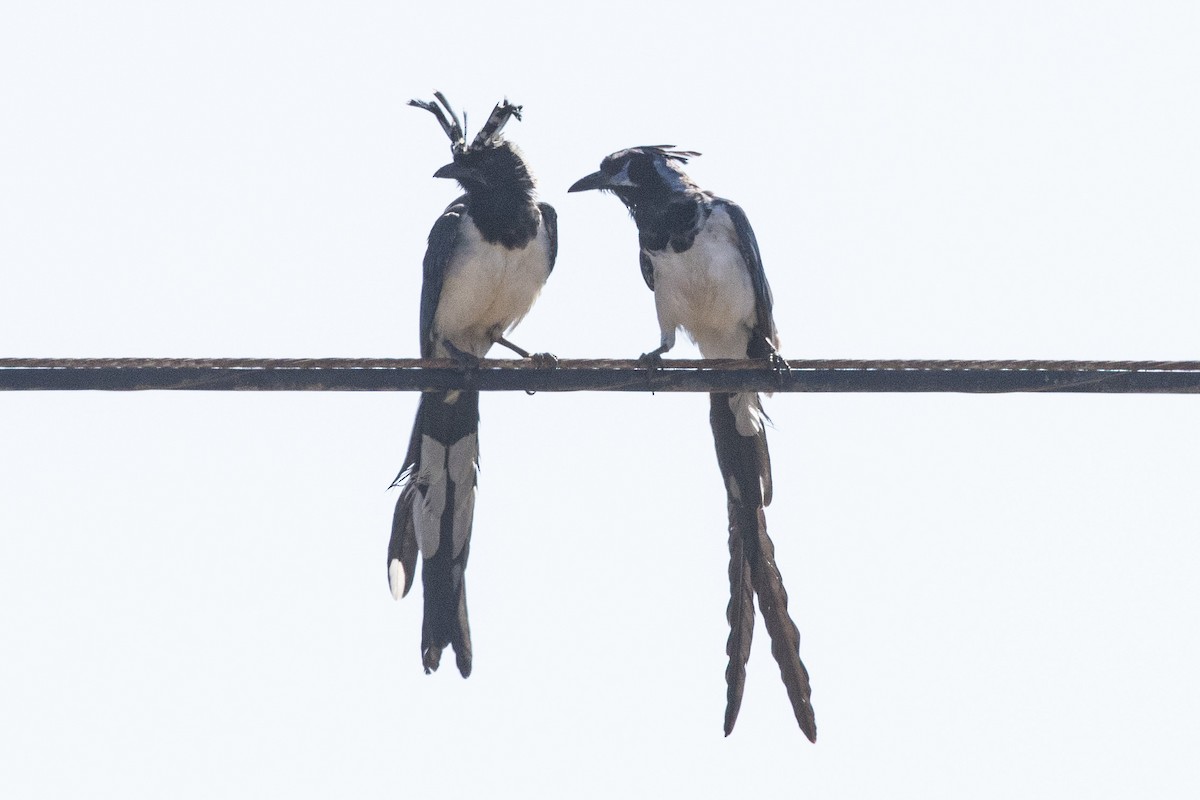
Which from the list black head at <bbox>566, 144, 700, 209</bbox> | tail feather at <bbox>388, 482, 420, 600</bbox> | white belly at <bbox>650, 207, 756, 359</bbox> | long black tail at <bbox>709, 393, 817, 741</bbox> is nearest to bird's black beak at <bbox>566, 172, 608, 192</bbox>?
black head at <bbox>566, 144, 700, 209</bbox>

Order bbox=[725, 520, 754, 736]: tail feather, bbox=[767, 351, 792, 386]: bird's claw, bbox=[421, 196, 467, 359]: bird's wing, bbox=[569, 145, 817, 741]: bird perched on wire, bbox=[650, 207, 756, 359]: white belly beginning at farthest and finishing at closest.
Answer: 1. bbox=[421, 196, 467, 359]: bird's wing
2. bbox=[650, 207, 756, 359]: white belly
3. bbox=[569, 145, 817, 741]: bird perched on wire
4. bbox=[725, 520, 754, 736]: tail feather
5. bbox=[767, 351, 792, 386]: bird's claw

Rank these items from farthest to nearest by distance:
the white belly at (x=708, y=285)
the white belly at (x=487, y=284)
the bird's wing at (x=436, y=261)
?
1. the bird's wing at (x=436, y=261)
2. the white belly at (x=487, y=284)
3. the white belly at (x=708, y=285)

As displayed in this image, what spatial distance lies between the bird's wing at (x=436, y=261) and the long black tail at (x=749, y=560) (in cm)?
137

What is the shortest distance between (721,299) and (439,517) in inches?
63.9

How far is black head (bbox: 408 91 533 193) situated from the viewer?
8180 mm

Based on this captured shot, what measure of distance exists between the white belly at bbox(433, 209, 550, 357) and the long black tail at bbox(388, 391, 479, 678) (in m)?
0.59

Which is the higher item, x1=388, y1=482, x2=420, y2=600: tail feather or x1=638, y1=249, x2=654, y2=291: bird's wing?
x1=638, y1=249, x2=654, y2=291: bird's wing

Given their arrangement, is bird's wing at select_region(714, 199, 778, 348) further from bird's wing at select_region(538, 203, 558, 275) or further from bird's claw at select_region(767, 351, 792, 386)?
bird's claw at select_region(767, 351, 792, 386)

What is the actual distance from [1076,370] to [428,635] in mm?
2943

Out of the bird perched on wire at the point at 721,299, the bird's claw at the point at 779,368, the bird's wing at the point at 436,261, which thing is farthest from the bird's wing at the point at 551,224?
the bird's claw at the point at 779,368

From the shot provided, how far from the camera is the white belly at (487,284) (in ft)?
26.1

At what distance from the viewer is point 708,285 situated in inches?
308

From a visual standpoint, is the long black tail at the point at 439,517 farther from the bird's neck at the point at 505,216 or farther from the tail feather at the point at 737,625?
the tail feather at the point at 737,625

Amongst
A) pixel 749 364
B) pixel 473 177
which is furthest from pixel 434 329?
pixel 749 364
